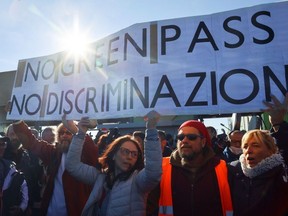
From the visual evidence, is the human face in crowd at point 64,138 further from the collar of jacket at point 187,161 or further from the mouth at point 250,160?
the mouth at point 250,160

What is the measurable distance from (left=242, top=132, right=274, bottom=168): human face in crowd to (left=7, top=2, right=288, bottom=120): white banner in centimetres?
36

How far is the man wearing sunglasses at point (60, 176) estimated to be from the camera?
288cm

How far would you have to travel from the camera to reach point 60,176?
3.00 m

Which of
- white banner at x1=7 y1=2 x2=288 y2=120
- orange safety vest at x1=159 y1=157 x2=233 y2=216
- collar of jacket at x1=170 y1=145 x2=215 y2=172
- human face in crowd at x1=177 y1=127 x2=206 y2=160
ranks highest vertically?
white banner at x1=7 y1=2 x2=288 y2=120

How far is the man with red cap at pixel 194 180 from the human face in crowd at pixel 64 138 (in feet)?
3.79

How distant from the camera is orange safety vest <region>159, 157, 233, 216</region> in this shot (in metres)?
A: 2.23

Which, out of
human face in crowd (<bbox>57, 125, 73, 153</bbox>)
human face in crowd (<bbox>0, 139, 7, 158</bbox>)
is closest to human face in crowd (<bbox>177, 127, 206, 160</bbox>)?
human face in crowd (<bbox>57, 125, 73, 153</bbox>)

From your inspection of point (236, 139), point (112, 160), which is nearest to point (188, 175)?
point (112, 160)

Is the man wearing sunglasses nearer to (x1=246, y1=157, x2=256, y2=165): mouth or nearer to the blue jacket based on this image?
the blue jacket

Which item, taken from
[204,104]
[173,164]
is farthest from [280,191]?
[204,104]

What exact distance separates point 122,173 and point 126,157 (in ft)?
0.46

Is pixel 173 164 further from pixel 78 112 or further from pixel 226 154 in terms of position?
pixel 226 154

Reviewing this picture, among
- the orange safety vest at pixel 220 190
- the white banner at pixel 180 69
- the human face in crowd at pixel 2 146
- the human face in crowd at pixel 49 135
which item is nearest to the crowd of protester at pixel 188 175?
the orange safety vest at pixel 220 190

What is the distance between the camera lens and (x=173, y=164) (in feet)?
8.13
